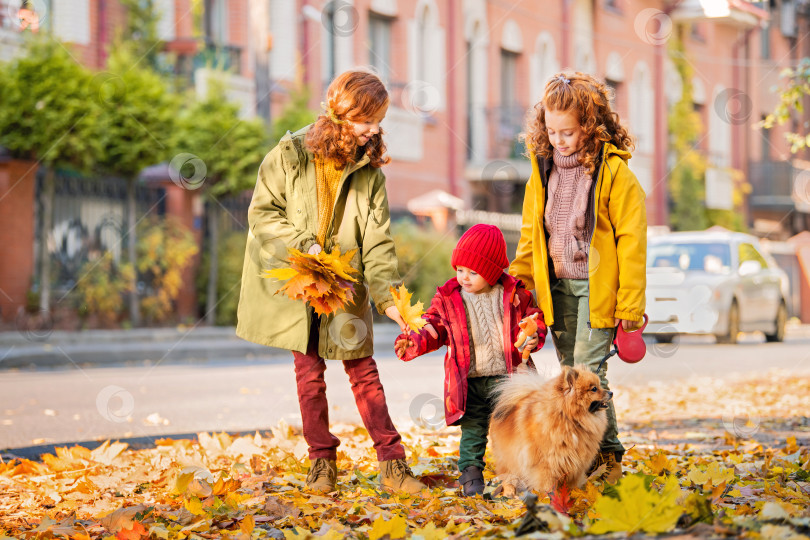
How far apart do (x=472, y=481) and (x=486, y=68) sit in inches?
807

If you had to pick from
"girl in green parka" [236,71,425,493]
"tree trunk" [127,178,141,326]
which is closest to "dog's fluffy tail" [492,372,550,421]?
"girl in green parka" [236,71,425,493]

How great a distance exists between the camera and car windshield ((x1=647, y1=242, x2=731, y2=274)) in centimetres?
1476

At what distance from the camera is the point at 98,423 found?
7086 mm

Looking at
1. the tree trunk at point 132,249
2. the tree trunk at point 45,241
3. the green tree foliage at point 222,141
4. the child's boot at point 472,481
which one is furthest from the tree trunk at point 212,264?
the child's boot at point 472,481

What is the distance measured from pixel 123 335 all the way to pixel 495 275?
35.3ft

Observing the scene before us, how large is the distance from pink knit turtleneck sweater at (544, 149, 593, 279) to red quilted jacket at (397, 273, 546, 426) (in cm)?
22

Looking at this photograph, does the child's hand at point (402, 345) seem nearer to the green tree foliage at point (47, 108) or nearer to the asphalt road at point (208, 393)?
the asphalt road at point (208, 393)

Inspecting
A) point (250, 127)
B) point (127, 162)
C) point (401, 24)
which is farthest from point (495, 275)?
point (401, 24)

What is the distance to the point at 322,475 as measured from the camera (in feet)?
14.2

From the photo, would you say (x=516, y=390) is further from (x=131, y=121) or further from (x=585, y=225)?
(x=131, y=121)

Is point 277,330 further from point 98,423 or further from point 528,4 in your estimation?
point 528,4

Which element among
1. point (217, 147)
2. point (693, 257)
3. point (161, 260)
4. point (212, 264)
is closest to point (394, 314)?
point (693, 257)

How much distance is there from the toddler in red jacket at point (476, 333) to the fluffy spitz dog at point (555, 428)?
0.26 meters

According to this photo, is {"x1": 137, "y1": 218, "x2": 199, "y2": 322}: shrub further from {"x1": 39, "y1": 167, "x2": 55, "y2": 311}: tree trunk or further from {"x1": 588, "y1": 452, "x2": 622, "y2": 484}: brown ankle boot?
{"x1": 588, "y1": 452, "x2": 622, "y2": 484}: brown ankle boot
